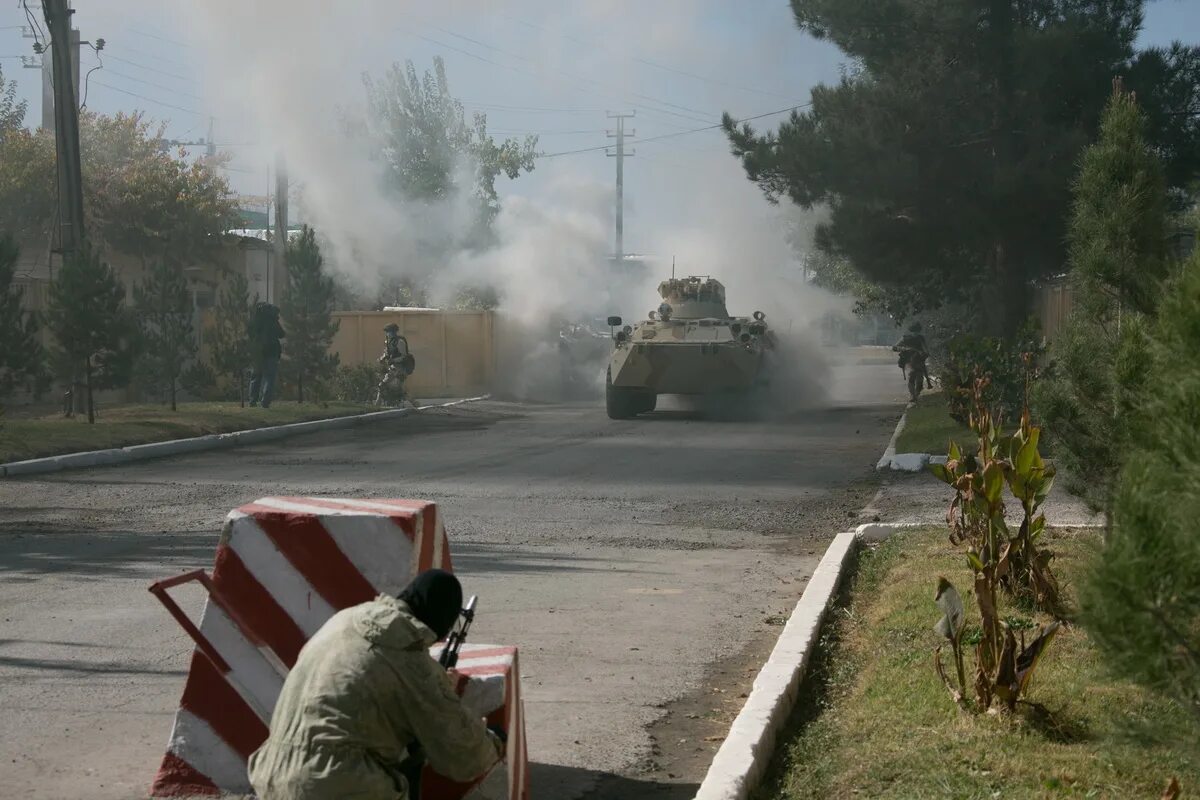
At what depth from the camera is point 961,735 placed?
17.3ft

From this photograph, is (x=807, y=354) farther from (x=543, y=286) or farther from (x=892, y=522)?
(x=892, y=522)

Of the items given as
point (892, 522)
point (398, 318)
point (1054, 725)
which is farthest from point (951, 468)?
point (398, 318)

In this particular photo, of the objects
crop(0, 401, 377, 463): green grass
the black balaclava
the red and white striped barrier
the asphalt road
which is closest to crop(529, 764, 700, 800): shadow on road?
the asphalt road

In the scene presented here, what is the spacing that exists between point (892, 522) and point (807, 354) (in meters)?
19.7

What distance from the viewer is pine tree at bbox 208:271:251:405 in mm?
25016

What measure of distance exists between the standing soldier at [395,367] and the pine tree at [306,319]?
37.3 inches

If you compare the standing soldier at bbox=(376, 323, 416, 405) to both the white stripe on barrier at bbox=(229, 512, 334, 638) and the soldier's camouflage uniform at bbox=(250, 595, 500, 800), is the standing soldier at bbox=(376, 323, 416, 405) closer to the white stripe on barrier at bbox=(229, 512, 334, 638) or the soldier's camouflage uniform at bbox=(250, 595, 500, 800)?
the white stripe on barrier at bbox=(229, 512, 334, 638)

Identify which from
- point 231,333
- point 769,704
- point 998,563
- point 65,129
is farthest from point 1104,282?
point 231,333

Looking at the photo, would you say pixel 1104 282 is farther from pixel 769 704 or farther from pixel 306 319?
pixel 306 319

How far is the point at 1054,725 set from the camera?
5352 millimetres

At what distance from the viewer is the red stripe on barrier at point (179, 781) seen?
16.4 feet

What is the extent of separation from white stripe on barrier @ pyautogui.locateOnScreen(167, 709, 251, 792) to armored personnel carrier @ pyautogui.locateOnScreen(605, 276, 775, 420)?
19764 millimetres

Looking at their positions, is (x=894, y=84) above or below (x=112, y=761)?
above

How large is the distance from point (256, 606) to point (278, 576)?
0.40ft
